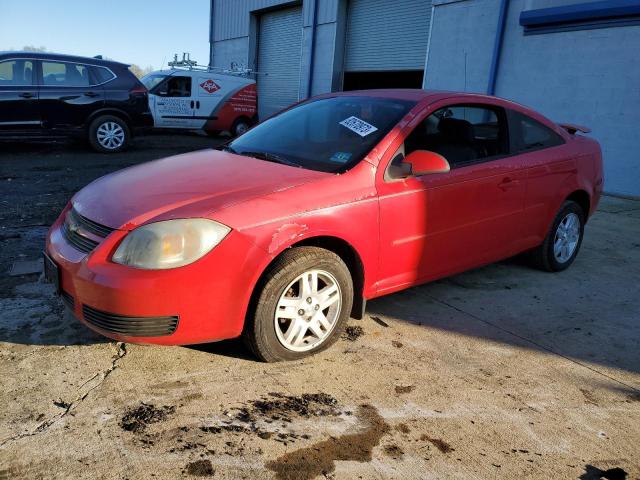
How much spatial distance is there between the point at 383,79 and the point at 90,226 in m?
15.1

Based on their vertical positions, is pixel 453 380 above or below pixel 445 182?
below

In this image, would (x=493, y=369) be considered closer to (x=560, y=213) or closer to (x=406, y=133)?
(x=406, y=133)

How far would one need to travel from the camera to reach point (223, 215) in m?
2.58

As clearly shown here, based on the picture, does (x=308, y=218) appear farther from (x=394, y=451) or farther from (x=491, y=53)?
(x=491, y=53)

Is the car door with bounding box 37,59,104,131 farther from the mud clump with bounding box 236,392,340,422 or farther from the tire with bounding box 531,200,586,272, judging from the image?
the mud clump with bounding box 236,392,340,422

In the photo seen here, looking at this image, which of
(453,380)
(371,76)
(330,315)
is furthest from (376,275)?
(371,76)

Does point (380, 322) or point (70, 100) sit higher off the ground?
point (70, 100)

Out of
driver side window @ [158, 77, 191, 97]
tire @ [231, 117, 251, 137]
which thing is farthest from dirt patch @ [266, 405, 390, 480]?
tire @ [231, 117, 251, 137]

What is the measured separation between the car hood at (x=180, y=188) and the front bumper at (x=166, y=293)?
0.60ft

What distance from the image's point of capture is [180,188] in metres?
2.88

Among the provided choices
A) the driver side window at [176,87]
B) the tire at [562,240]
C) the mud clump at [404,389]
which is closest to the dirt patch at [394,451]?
the mud clump at [404,389]

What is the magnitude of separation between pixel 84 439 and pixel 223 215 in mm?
1133

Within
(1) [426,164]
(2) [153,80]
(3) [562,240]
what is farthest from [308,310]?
(2) [153,80]

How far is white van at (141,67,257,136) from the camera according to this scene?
13.4 meters
